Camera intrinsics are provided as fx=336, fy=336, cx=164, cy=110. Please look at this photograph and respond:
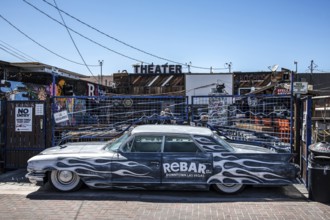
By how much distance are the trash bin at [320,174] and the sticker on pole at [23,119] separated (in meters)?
7.03

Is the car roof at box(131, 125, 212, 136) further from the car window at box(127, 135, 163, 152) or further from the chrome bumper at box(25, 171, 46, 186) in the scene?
the chrome bumper at box(25, 171, 46, 186)

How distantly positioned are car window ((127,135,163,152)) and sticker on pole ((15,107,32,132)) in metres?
3.78

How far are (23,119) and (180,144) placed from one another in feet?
15.5

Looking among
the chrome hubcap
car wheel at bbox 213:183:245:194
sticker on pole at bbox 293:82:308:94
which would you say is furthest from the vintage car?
sticker on pole at bbox 293:82:308:94

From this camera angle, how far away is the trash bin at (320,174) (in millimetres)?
6305

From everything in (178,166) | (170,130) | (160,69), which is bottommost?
(178,166)

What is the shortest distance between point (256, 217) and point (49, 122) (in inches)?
238

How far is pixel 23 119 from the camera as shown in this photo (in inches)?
357

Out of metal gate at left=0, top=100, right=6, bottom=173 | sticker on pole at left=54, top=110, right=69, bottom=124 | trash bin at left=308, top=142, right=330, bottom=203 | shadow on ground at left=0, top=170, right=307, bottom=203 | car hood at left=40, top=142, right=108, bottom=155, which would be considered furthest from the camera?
sticker on pole at left=54, top=110, right=69, bottom=124

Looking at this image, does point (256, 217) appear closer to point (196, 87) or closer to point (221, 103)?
point (221, 103)

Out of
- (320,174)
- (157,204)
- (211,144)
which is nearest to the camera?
(157,204)

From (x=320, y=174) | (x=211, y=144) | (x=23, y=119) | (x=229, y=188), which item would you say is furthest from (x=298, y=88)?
(x=23, y=119)

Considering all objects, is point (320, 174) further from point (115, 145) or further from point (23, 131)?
point (23, 131)

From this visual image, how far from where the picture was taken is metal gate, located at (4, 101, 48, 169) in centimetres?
906
